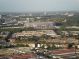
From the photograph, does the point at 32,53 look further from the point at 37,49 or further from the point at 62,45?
the point at 62,45

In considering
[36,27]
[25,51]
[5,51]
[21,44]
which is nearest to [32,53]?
[25,51]

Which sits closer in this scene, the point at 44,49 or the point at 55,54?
the point at 55,54

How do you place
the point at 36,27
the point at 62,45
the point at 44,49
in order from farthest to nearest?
the point at 36,27
the point at 62,45
the point at 44,49

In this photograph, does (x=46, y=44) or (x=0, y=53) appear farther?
(x=46, y=44)

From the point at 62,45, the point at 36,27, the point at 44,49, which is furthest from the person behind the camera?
the point at 36,27

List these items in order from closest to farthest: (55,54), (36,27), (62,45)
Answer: (55,54) → (62,45) → (36,27)

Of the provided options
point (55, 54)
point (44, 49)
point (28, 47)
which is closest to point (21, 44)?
point (28, 47)

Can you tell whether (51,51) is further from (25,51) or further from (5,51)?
(5,51)

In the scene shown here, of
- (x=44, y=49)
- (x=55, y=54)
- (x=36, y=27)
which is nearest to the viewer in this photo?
(x=55, y=54)
